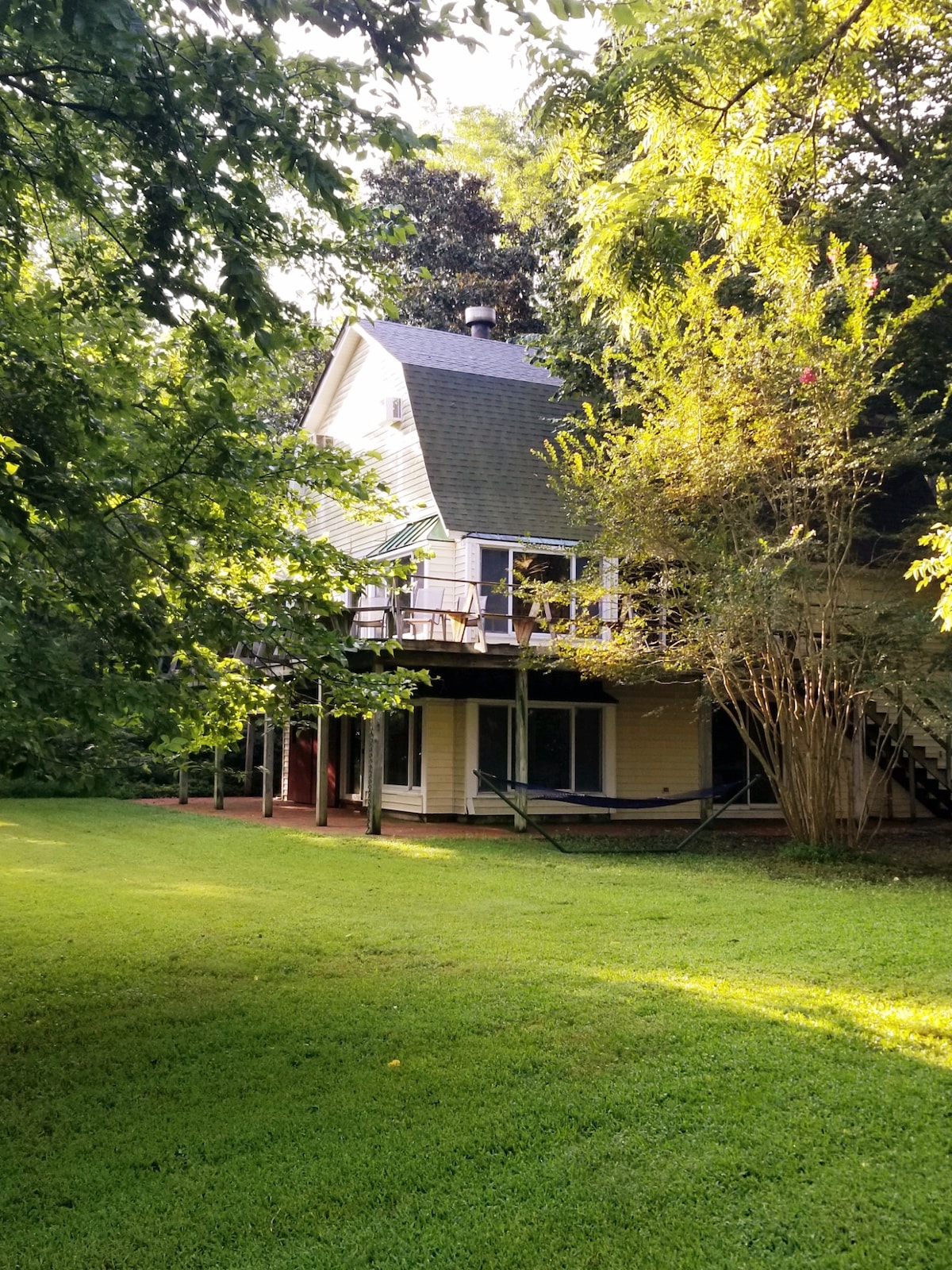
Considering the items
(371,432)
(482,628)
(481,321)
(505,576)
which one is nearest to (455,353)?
(371,432)

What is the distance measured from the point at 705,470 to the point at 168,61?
8.84m

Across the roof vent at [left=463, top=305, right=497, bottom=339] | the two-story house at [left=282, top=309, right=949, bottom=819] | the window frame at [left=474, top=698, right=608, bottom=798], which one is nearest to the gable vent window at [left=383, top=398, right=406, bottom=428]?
the two-story house at [left=282, top=309, right=949, bottom=819]

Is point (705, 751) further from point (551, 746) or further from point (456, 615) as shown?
point (456, 615)

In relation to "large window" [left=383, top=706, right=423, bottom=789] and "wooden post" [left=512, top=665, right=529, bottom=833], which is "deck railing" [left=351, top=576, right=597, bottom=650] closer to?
"wooden post" [left=512, top=665, right=529, bottom=833]

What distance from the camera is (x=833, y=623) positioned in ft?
40.3

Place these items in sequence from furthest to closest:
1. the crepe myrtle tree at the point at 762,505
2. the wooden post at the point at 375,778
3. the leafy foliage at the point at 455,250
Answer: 1. the leafy foliage at the point at 455,250
2. the wooden post at the point at 375,778
3. the crepe myrtle tree at the point at 762,505

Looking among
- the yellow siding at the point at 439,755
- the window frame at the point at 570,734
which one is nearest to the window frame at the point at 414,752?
the yellow siding at the point at 439,755

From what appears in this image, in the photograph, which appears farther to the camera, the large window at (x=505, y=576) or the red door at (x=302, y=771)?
the red door at (x=302, y=771)

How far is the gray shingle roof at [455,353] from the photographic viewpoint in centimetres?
1909

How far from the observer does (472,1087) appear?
177 inches

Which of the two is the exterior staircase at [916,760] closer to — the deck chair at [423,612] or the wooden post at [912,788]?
the wooden post at [912,788]

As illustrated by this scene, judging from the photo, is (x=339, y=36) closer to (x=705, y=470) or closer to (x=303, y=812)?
(x=705, y=470)

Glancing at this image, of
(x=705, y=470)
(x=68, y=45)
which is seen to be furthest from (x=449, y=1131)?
(x=705, y=470)

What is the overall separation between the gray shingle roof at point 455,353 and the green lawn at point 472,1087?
12.7 meters
